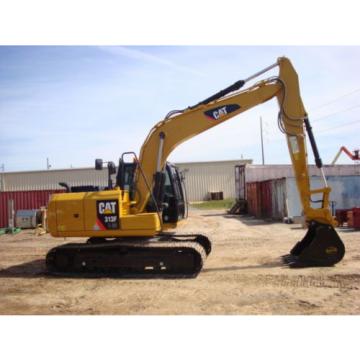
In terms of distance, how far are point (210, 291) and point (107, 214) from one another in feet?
9.78

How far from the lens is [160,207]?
968 cm

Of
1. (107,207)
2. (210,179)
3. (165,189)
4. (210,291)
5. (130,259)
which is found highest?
(210,179)

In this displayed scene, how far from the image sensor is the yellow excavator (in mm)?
9414

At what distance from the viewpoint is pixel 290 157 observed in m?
10.2

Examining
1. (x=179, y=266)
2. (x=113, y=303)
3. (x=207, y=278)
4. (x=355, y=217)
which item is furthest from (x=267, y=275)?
(x=355, y=217)

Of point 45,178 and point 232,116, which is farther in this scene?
point 45,178

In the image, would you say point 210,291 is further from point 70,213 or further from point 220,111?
point 220,111

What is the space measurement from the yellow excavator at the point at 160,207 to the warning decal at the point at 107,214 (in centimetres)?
2

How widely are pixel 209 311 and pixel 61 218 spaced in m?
4.55

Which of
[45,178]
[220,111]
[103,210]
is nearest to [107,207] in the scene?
[103,210]

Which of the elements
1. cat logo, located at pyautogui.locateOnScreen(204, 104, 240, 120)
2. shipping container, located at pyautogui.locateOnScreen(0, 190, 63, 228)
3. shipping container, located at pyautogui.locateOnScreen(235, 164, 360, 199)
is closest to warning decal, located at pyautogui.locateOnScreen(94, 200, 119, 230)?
cat logo, located at pyautogui.locateOnScreen(204, 104, 240, 120)

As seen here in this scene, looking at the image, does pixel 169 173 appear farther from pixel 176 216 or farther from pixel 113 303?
pixel 113 303

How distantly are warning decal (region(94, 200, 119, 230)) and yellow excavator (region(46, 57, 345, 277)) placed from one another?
0.9 inches

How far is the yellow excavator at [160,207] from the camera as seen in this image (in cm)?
941
